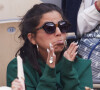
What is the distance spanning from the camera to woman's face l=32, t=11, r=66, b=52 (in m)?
1.74

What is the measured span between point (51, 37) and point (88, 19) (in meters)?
0.80

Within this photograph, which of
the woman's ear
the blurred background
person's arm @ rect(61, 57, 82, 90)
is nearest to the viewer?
person's arm @ rect(61, 57, 82, 90)

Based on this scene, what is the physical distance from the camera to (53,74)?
168cm

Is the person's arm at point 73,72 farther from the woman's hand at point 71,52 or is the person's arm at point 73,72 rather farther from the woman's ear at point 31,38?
the woman's ear at point 31,38

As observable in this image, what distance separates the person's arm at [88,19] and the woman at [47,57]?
543 mm

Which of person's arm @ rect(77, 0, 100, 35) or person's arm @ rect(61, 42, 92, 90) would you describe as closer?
person's arm @ rect(61, 42, 92, 90)

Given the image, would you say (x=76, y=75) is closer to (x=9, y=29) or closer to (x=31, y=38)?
(x=31, y=38)

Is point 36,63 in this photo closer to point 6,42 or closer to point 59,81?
point 59,81

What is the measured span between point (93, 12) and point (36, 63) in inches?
33.4

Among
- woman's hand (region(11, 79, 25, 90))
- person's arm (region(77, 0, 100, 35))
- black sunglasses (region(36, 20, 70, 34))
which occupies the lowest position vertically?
person's arm (region(77, 0, 100, 35))

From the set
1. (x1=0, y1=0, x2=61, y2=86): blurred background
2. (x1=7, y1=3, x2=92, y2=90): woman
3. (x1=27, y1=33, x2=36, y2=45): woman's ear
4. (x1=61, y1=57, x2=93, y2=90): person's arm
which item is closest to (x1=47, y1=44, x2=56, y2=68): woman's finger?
Answer: (x1=7, y1=3, x2=92, y2=90): woman

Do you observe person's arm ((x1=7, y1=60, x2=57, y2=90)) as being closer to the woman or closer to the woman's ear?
the woman

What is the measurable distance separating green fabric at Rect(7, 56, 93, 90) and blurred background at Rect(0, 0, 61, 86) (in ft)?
1.32

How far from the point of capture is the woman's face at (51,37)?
1739 millimetres
